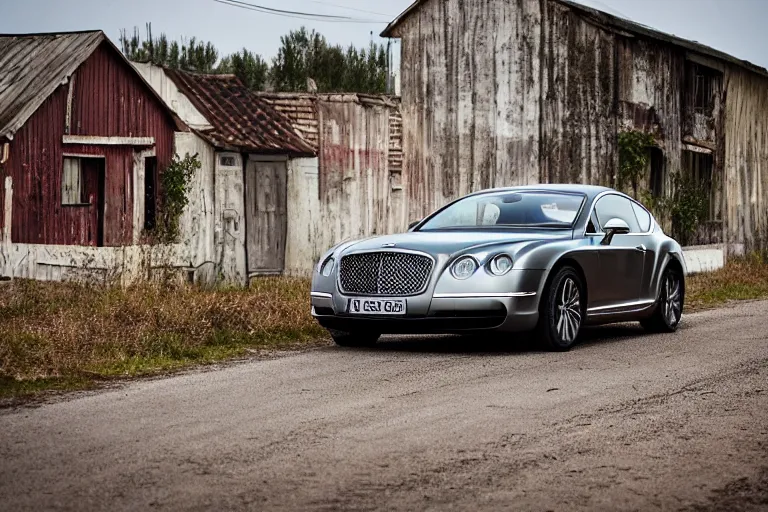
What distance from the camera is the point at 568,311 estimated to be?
37.7 feet

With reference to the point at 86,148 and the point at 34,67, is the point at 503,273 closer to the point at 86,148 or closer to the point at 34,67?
the point at 86,148

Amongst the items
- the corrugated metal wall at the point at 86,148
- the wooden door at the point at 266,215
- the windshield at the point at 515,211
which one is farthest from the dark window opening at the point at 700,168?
the windshield at the point at 515,211

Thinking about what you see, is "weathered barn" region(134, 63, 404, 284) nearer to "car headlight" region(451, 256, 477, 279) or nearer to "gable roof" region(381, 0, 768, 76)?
"gable roof" region(381, 0, 768, 76)

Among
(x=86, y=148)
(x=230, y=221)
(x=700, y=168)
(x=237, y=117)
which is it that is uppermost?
(x=237, y=117)

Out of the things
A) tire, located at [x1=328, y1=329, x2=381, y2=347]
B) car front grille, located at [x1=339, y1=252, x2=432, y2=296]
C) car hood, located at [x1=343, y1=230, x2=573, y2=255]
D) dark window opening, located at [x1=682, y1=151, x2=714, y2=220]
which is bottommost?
tire, located at [x1=328, y1=329, x2=381, y2=347]

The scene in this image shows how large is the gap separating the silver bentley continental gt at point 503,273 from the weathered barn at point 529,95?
12673 mm

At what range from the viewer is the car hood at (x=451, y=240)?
11172 millimetres

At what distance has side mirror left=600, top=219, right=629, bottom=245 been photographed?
1222 cm

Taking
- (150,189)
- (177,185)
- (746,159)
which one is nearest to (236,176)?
(177,185)

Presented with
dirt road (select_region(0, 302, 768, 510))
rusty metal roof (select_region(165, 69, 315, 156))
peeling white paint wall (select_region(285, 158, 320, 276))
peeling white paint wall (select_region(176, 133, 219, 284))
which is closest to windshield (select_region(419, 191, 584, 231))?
dirt road (select_region(0, 302, 768, 510))

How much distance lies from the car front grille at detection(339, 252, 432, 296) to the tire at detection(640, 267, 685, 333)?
10.3 ft

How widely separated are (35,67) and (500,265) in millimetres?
12786

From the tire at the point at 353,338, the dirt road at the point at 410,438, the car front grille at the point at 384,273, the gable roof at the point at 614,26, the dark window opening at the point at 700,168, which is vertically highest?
the gable roof at the point at 614,26

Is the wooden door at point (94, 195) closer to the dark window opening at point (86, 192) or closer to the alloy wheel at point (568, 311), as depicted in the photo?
the dark window opening at point (86, 192)
